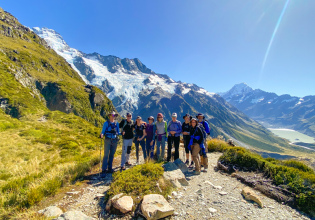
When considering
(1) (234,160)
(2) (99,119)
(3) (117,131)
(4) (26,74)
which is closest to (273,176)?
(1) (234,160)

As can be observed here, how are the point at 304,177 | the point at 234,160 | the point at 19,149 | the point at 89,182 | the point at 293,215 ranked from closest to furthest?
1. the point at 293,215
2. the point at 304,177
3. the point at 89,182
4. the point at 234,160
5. the point at 19,149

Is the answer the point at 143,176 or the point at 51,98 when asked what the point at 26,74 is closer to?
the point at 51,98

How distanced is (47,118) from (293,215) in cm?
4506

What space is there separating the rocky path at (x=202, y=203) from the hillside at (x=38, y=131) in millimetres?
Answer: 1256

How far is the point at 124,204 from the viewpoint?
192 inches

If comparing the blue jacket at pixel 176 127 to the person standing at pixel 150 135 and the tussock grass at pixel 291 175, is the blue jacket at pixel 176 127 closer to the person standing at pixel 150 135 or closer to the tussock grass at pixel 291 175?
the person standing at pixel 150 135

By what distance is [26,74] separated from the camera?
53188mm

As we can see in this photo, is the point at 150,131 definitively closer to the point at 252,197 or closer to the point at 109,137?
the point at 109,137

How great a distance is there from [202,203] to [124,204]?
114 inches

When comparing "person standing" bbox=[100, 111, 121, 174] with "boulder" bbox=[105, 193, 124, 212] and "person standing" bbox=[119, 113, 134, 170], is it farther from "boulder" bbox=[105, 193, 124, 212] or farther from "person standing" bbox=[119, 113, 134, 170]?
"boulder" bbox=[105, 193, 124, 212]

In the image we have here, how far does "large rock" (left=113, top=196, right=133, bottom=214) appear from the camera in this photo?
475 centimetres

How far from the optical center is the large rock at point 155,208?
14.4 ft

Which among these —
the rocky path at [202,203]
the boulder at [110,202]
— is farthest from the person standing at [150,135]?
the boulder at [110,202]

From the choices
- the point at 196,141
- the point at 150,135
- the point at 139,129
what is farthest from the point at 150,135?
the point at 196,141
